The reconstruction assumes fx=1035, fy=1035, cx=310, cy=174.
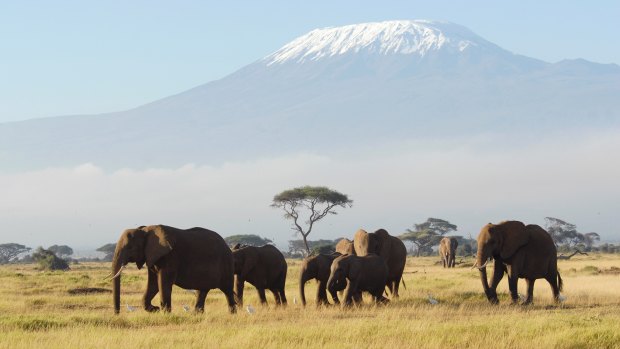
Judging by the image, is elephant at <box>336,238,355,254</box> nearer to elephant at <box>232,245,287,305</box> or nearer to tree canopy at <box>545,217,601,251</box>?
elephant at <box>232,245,287,305</box>

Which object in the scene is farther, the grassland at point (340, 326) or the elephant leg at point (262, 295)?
the elephant leg at point (262, 295)

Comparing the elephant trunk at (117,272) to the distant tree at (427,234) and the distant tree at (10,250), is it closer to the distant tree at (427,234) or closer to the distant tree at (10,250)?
the distant tree at (427,234)

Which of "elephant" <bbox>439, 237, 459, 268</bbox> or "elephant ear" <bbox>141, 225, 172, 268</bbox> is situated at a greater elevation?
"elephant" <bbox>439, 237, 459, 268</bbox>

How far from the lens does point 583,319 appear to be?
70.8 feet

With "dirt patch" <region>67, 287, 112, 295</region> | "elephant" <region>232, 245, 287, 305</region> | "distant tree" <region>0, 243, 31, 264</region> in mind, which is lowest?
"dirt patch" <region>67, 287, 112, 295</region>

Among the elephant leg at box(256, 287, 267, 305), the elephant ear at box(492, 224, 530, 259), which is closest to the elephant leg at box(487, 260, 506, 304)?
the elephant ear at box(492, 224, 530, 259)

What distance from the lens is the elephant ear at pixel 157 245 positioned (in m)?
24.3

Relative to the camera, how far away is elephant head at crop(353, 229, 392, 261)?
31691mm

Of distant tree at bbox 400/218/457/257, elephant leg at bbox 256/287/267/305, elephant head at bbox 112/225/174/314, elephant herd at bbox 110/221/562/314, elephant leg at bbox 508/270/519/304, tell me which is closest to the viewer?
elephant head at bbox 112/225/174/314

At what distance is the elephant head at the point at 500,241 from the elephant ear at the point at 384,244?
13.7ft

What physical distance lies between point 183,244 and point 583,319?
31.0 ft

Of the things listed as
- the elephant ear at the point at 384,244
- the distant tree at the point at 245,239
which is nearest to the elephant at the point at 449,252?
the elephant ear at the point at 384,244

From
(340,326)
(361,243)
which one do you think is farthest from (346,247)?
(340,326)

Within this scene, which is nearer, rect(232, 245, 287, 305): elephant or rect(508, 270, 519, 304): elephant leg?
rect(508, 270, 519, 304): elephant leg
